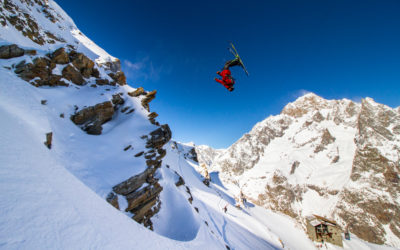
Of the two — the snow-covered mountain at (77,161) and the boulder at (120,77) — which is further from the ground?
the boulder at (120,77)

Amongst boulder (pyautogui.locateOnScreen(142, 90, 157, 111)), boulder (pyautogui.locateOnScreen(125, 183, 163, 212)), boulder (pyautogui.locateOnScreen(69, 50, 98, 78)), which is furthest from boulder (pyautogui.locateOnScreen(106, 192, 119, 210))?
boulder (pyautogui.locateOnScreen(69, 50, 98, 78))

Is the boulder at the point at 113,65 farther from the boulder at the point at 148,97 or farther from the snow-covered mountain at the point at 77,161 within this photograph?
the boulder at the point at 148,97

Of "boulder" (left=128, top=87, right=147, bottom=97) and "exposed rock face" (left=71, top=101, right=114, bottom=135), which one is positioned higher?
"boulder" (left=128, top=87, right=147, bottom=97)

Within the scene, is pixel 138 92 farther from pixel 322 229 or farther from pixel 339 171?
pixel 339 171

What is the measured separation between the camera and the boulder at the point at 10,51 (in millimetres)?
15066

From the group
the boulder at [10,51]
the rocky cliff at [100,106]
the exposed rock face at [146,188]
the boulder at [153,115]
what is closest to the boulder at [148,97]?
the rocky cliff at [100,106]

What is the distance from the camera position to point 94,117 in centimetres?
1786

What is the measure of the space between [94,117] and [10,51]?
9550mm

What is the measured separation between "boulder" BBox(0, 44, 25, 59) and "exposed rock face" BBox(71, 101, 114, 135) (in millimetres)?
7927

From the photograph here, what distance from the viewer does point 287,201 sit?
123m

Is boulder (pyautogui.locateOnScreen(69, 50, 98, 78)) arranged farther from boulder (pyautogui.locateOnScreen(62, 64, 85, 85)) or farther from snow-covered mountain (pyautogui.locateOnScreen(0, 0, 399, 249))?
boulder (pyautogui.locateOnScreen(62, 64, 85, 85))

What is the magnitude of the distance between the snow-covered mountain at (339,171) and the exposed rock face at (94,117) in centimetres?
9772

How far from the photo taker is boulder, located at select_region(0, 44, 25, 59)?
15.1 metres

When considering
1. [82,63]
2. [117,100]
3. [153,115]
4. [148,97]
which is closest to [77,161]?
[153,115]
